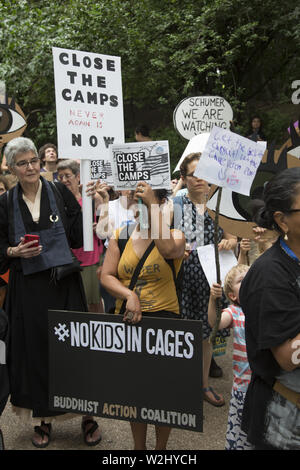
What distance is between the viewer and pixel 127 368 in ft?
9.06

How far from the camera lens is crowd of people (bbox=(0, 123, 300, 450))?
2047 millimetres

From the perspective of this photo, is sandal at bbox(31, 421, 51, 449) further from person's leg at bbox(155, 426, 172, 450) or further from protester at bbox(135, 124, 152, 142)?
protester at bbox(135, 124, 152, 142)

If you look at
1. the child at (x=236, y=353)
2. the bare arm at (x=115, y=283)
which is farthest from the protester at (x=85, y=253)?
the child at (x=236, y=353)

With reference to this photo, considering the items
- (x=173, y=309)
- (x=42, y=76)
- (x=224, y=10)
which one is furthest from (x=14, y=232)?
(x=42, y=76)

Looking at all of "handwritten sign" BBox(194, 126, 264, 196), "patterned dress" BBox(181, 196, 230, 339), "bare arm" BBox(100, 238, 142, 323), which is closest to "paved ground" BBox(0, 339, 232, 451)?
"patterned dress" BBox(181, 196, 230, 339)

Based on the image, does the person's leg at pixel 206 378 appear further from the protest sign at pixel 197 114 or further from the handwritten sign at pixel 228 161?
the protest sign at pixel 197 114

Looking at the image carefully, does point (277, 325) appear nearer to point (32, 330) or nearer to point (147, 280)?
point (147, 280)

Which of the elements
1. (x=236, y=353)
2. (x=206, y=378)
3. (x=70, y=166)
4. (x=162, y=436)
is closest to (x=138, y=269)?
(x=236, y=353)

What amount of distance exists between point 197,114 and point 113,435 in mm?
3392

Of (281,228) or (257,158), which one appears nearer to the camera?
(281,228)

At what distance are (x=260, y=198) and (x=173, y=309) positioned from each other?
101 centimetres

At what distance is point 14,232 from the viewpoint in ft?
11.1

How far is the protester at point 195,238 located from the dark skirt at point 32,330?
0.97 m

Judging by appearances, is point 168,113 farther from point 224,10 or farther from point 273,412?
point 273,412
